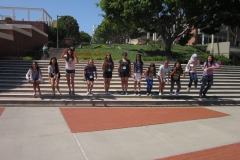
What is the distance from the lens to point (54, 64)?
28.3 feet

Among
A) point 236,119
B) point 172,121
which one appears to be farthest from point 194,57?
point 172,121

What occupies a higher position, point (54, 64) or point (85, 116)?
point (54, 64)

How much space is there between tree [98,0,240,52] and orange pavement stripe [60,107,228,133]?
37.1ft

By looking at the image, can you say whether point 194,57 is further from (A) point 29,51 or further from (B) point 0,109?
(A) point 29,51

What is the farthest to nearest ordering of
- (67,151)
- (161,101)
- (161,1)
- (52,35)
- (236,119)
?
1. (52,35)
2. (161,1)
3. (161,101)
4. (236,119)
5. (67,151)

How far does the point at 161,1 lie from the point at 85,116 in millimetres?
14762

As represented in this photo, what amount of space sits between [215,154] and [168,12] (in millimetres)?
19764

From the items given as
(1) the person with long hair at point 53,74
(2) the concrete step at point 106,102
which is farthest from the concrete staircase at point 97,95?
(1) the person with long hair at point 53,74

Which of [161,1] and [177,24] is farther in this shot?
[177,24]

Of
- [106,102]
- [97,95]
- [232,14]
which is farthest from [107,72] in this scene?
[232,14]

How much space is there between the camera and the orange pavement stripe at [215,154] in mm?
4031

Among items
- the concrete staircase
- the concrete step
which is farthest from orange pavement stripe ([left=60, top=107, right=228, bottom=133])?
the concrete staircase

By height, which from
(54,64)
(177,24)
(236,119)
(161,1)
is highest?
(161,1)

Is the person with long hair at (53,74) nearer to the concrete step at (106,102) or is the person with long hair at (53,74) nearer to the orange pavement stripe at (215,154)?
the concrete step at (106,102)
